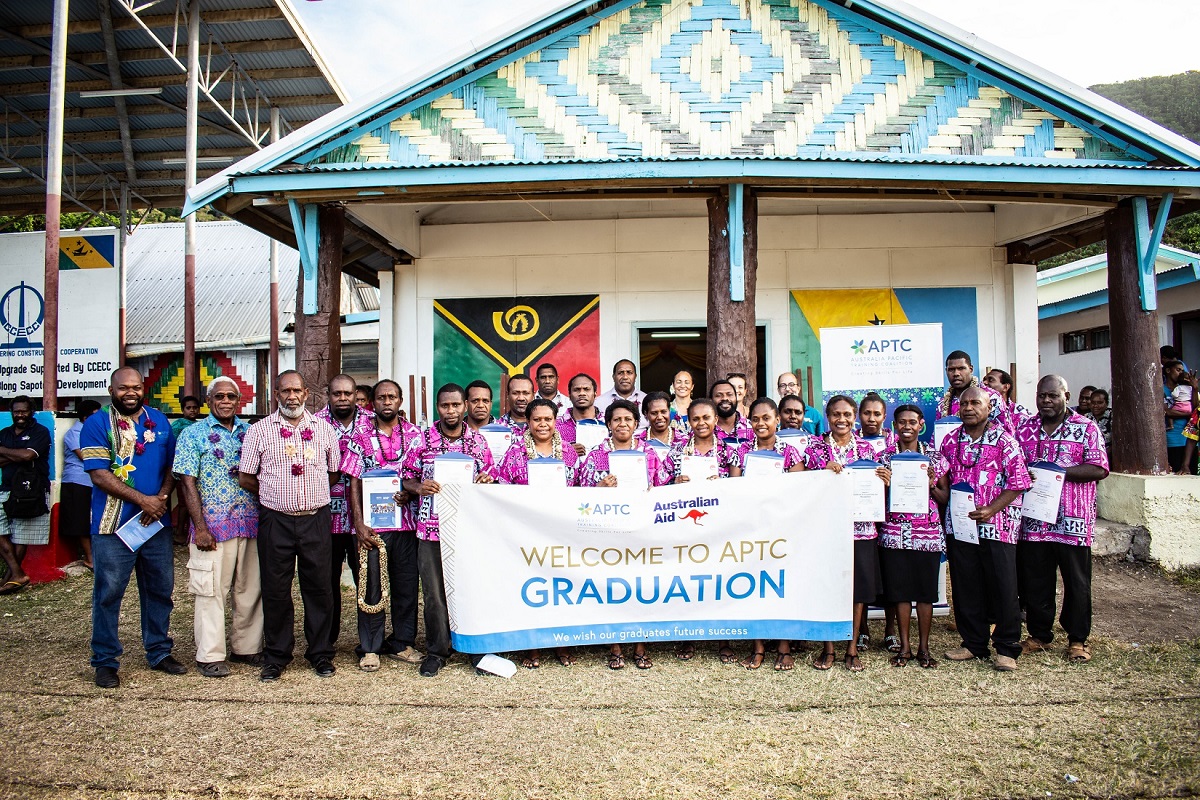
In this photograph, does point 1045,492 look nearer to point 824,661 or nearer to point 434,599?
point 824,661

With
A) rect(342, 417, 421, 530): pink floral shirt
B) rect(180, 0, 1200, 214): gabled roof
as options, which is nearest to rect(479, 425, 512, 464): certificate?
rect(342, 417, 421, 530): pink floral shirt

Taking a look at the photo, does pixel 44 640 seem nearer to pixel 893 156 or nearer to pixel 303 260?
pixel 303 260

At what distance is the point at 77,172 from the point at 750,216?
1639 cm

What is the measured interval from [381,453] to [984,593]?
12.5 feet

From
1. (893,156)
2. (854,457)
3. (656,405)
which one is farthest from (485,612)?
(893,156)

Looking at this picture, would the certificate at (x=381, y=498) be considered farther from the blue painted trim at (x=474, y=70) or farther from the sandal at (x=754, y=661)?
the blue painted trim at (x=474, y=70)

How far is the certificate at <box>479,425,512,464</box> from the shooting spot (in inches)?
209

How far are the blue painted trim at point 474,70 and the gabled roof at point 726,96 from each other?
13 mm

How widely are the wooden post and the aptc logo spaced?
36.5 feet

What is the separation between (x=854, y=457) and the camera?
505 cm

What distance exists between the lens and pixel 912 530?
16.2ft

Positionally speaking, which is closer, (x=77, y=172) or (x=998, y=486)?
(x=998, y=486)

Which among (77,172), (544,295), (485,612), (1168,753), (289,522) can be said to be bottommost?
(1168,753)

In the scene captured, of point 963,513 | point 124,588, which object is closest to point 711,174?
point 963,513
